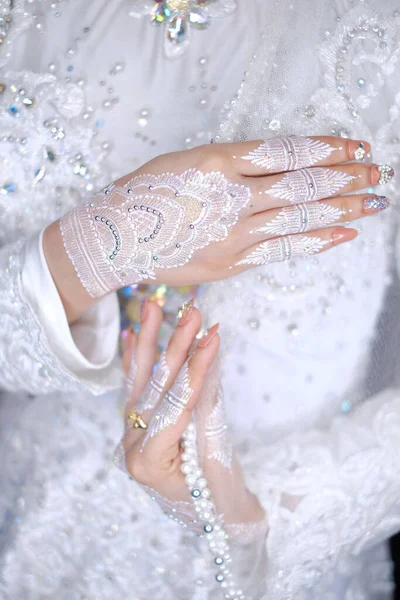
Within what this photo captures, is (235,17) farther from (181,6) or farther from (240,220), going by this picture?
(240,220)

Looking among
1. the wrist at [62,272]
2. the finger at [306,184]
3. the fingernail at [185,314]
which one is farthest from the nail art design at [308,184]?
the wrist at [62,272]

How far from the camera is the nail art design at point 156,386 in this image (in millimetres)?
798

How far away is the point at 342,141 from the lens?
73cm

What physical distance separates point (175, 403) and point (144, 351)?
14 cm

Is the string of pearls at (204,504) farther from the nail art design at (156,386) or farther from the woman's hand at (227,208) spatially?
the woman's hand at (227,208)

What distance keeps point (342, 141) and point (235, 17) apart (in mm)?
247

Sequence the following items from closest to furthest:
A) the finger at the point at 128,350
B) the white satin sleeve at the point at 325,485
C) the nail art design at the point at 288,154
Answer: the nail art design at the point at 288,154
the white satin sleeve at the point at 325,485
the finger at the point at 128,350

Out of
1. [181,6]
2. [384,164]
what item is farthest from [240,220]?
[181,6]

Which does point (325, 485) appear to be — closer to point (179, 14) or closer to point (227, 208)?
point (227, 208)

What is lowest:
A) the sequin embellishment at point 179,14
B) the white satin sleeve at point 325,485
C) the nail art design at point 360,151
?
the white satin sleeve at point 325,485

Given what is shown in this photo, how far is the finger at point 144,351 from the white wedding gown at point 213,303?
5 cm

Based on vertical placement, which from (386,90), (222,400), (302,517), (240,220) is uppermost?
(386,90)

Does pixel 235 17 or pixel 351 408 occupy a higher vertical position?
pixel 235 17

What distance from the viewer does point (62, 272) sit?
81 cm
